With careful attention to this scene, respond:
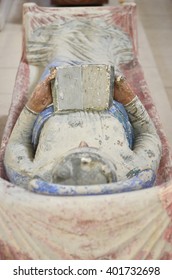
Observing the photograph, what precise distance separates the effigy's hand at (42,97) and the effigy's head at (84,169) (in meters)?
0.60

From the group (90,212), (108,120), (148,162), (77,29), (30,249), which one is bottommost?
(30,249)

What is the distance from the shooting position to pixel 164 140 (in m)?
2.57

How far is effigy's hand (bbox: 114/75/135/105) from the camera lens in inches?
95.7

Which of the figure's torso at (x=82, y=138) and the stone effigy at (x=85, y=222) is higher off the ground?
the figure's torso at (x=82, y=138)

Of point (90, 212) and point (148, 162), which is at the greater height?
point (148, 162)

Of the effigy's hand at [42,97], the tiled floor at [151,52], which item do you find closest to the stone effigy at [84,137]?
the effigy's hand at [42,97]

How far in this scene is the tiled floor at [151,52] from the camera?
12.5ft

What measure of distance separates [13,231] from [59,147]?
45 cm

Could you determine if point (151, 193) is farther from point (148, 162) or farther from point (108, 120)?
point (108, 120)

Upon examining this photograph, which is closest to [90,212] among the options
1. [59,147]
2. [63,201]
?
[63,201]

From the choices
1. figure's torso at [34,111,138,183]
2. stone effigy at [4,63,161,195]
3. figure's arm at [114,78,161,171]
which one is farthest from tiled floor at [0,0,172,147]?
figure's torso at [34,111,138,183]

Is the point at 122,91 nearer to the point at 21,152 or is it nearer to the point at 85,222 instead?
the point at 21,152

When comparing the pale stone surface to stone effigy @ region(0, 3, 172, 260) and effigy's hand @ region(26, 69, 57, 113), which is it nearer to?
effigy's hand @ region(26, 69, 57, 113)

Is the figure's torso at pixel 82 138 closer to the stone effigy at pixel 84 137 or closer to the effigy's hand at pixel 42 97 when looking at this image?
the stone effigy at pixel 84 137
